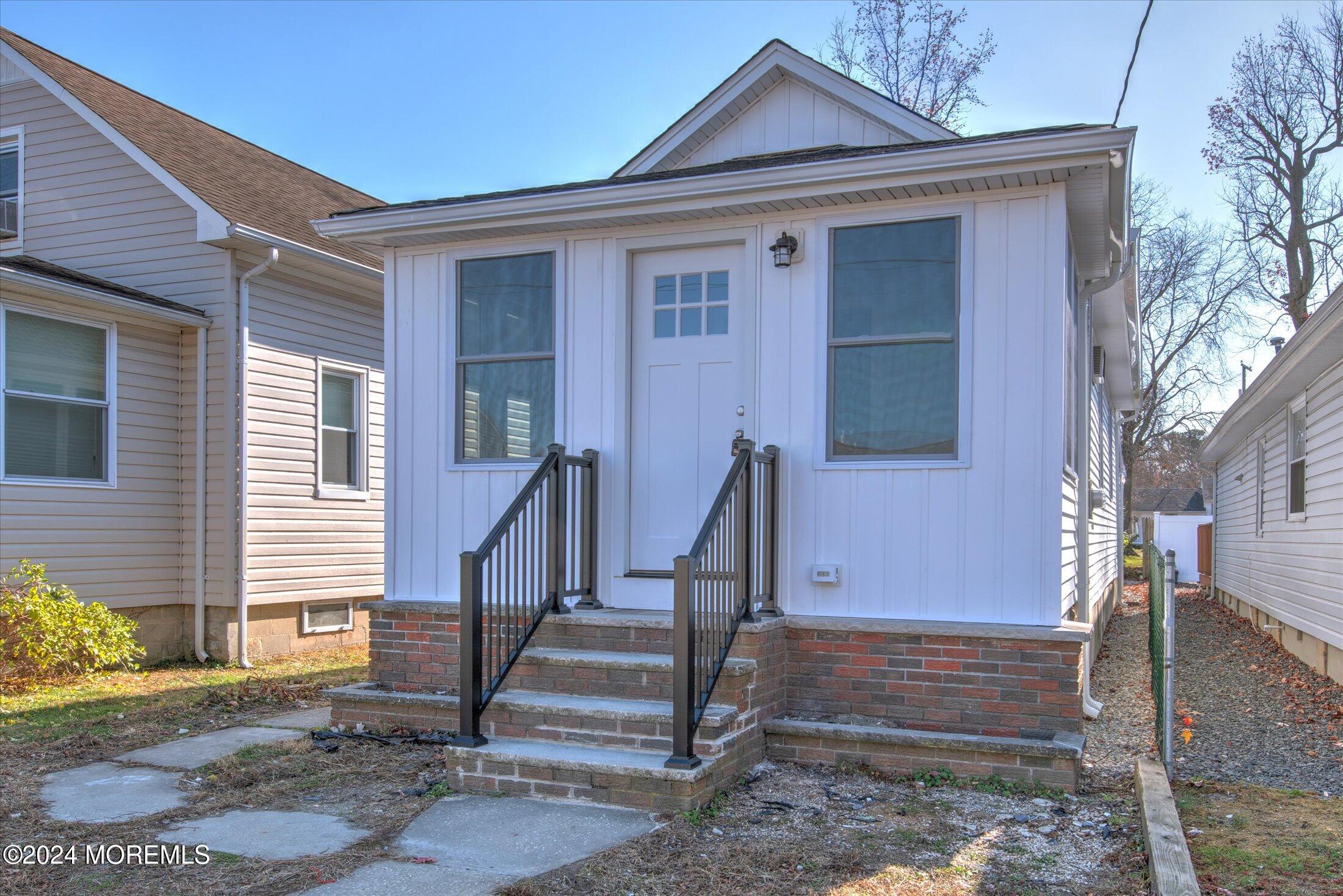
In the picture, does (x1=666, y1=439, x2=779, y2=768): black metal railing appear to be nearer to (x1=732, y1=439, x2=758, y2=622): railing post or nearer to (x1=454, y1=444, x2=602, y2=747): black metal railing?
(x1=732, y1=439, x2=758, y2=622): railing post

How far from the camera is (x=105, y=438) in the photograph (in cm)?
911

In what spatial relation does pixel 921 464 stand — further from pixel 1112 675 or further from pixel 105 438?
pixel 105 438

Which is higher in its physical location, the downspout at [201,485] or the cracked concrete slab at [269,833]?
the downspout at [201,485]

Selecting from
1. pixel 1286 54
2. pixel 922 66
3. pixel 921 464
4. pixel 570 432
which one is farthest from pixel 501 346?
pixel 1286 54

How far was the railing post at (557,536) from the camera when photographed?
5727mm

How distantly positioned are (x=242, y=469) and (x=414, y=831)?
5902 mm

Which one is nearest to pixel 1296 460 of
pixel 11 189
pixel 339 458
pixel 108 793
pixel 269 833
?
pixel 339 458

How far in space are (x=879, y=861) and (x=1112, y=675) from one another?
6.00 meters

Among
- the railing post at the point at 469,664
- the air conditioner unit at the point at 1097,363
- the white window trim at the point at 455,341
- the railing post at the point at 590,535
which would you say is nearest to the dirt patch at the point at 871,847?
the railing post at the point at 469,664

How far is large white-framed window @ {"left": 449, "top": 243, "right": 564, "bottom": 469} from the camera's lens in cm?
629

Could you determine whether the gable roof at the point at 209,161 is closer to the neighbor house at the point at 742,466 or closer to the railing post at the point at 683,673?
the neighbor house at the point at 742,466

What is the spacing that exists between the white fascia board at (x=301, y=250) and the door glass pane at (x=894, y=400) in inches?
230

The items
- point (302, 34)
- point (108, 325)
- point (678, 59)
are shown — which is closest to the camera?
point (108, 325)

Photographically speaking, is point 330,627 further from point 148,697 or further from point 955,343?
point 955,343
